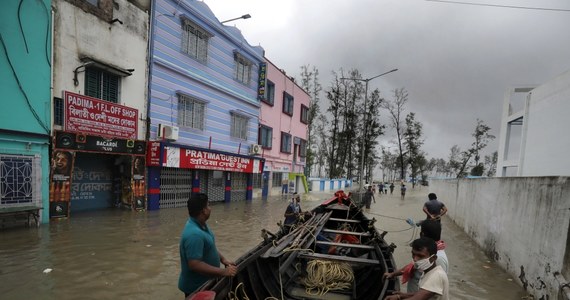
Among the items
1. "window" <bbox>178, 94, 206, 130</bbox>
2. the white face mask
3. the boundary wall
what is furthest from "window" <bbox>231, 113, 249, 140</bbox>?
the white face mask

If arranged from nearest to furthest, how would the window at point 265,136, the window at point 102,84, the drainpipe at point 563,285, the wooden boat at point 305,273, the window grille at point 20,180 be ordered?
the wooden boat at point 305,273
the drainpipe at point 563,285
the window grille at point 20,180
the window at point 102,84
the window at point 265,136

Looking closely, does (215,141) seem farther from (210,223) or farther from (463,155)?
(463,155)

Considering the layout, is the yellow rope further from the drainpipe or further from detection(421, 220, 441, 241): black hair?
the drainpipe

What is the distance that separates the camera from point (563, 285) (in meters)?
4.01

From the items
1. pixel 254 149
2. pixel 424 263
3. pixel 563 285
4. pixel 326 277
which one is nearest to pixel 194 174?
pixel 254 149

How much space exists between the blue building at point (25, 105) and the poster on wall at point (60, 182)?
0.56 ft

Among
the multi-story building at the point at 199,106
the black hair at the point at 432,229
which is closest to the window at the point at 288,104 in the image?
the multi-story building at the point at 199,106

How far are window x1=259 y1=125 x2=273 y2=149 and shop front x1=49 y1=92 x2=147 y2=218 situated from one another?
29.1 feet

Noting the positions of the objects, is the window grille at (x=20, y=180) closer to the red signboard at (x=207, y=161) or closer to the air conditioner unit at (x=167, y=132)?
the air conditioner unit at (x=167, y=132)

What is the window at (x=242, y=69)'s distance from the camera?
52.8 feet

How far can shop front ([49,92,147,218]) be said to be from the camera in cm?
856

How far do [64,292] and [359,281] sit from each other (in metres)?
4.68

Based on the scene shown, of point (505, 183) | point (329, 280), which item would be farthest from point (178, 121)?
point (505, 183)

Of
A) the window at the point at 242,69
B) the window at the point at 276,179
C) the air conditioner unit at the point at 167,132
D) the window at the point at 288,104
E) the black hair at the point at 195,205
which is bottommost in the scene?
the window at the point at 276,179
